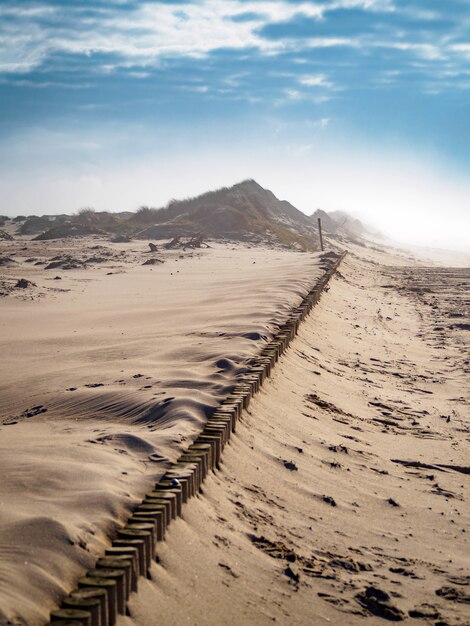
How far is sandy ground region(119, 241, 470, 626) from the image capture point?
3443 millimetres

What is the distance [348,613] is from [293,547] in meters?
0.61

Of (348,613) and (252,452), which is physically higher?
(252,452)

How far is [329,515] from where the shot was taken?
464 cm

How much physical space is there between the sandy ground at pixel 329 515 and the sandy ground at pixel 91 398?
15.1 inches

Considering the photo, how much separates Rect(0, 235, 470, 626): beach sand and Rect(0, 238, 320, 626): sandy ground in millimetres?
17

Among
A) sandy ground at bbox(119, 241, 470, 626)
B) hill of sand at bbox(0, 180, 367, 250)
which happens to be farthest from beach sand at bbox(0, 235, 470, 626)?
hill of sand at bbox(0, 180, 367, 250)

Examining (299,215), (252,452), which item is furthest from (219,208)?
(252,452)

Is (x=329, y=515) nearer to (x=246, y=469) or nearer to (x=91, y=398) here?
(x=246, y=469)

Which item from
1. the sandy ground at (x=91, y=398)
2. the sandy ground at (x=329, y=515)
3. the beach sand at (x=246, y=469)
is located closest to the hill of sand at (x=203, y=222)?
the sandy ground at (x=91, y=398)

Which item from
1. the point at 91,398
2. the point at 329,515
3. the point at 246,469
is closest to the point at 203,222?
the point at 91,398

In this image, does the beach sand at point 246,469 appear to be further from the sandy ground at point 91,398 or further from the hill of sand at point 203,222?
the hill of sand at point 203,222

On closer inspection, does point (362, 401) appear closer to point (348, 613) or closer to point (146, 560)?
point (348, 613)

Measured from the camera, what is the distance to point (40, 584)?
2.89 meters

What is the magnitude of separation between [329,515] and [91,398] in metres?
2.30
